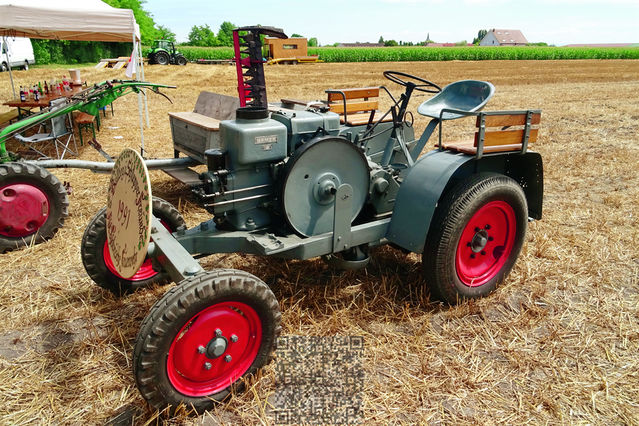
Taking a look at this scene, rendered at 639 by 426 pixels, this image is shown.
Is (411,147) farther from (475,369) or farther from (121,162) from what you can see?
(121,162)

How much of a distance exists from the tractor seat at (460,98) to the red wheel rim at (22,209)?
3.22 m

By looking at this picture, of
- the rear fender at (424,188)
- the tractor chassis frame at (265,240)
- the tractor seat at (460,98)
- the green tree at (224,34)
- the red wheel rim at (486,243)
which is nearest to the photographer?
the tractor chassis frame at (265,240)

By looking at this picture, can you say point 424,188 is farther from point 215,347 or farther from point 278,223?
point 215,347

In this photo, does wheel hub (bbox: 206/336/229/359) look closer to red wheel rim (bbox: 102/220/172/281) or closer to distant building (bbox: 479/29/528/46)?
red wheel rim (bbox: 102/220/172/281)

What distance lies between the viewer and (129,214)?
88.6 inches

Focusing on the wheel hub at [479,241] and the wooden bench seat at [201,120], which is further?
the wooden bench seat at [201,120]

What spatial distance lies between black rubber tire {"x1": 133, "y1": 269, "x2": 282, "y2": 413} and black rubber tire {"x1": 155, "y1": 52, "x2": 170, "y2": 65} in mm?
25350

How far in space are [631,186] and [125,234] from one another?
5.32 meters

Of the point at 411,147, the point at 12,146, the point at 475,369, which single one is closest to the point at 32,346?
the point at 475,369

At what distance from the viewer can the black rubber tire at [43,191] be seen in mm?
3662

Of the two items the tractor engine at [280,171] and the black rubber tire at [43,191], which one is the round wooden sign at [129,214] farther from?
the black rubber tire at [43,191]

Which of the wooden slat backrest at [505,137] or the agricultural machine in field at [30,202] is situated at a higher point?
the wooden slat backrest at [505,137]

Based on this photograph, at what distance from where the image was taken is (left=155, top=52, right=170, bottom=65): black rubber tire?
2450 cm

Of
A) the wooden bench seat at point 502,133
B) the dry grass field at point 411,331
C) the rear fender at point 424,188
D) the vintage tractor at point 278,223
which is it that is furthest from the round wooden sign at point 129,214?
the wooden bench seat at point 502,133
